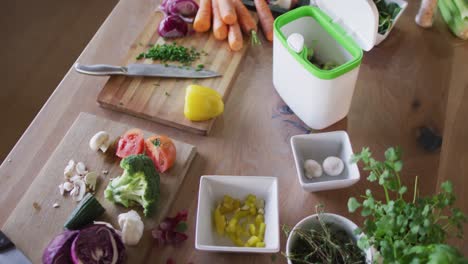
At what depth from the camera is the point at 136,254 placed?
2.78ft

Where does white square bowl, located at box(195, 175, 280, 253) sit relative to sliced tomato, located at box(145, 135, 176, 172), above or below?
below

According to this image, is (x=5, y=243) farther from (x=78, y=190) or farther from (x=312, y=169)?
(x=312, y=169)

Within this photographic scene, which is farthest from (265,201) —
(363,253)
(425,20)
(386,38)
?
(425,20)

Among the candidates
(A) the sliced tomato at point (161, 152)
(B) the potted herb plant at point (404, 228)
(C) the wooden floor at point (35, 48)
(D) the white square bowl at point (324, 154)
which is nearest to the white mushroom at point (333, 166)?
(D) the white square bowl at point (324, 154)

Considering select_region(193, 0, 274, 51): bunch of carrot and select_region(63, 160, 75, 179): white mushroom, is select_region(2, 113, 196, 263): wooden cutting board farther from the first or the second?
select_region(193, 0, 274, 51): bunch of carrot

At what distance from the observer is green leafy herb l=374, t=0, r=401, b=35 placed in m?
1.14

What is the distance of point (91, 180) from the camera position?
3.02 ft

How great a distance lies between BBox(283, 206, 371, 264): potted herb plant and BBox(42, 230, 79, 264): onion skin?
1.31 feet

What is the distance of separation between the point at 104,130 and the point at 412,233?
71cm

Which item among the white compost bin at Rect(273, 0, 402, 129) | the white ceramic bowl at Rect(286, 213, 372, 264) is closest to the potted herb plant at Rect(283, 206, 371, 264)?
the white ceramic bowl at Rect(286, 213, 372, 264)

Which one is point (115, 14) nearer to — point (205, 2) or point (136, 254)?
point (205, 2)

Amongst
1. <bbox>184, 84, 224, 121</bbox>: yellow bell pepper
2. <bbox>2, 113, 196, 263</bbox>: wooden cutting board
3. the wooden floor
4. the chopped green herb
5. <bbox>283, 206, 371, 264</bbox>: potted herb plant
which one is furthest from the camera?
the wooden floor

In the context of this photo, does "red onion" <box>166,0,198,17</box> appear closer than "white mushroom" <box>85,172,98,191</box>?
No

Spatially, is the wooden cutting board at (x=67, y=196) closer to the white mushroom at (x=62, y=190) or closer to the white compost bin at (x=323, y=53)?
the white mushroom at (x=62, y=190)
